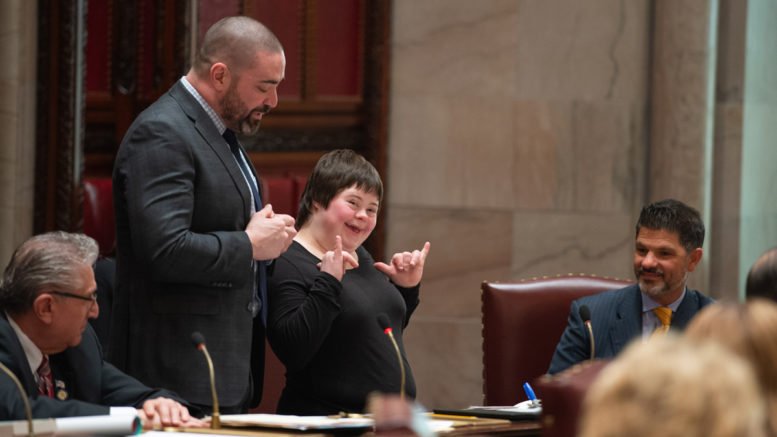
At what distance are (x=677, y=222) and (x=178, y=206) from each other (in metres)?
1.76

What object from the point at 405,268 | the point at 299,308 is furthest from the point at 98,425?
the point at 405,268

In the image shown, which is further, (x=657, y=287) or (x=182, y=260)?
(x=657, y=287)

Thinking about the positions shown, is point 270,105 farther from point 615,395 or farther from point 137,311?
Result: point 615,395

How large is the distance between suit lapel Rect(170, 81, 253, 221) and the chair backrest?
3.41 feet

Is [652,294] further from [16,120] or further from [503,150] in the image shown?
[16,120]

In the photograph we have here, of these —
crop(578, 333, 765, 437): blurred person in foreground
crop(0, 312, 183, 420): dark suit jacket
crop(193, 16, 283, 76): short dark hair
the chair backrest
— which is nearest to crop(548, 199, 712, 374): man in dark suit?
the chair backrest

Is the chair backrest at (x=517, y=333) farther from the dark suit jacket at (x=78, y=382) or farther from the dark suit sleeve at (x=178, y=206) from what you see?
the dark suit jacket at (x=78, y=382)

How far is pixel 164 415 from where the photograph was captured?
3209 millimetres

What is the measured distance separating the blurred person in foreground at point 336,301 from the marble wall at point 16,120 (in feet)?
6.86

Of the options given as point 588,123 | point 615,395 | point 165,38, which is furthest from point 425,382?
point 615,395

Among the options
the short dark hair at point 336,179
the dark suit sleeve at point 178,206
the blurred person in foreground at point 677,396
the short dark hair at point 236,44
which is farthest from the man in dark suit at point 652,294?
the blurred person in foreground at point 677,396

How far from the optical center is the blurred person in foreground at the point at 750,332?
1.78 m

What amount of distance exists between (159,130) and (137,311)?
Result: 50 centimetres

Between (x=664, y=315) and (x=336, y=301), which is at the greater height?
(x=336, y=301)
